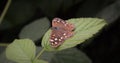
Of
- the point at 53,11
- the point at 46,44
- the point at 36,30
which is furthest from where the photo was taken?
the point at 53,11

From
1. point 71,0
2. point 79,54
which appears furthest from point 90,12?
point 79,54

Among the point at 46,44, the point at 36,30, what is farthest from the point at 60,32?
the point at 36,30

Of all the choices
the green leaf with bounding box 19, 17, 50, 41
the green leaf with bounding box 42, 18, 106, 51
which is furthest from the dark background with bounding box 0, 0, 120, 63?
the green leaf with bounding box 42, 18, 106, 51

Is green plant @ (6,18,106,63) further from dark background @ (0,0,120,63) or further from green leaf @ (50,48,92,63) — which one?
dark background @ (0,0,120,63)

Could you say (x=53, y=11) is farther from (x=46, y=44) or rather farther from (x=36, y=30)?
(x=46, y=44)

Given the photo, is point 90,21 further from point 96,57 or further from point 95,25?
point 96,57

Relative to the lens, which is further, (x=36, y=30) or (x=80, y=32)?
(x=36, y=30)
